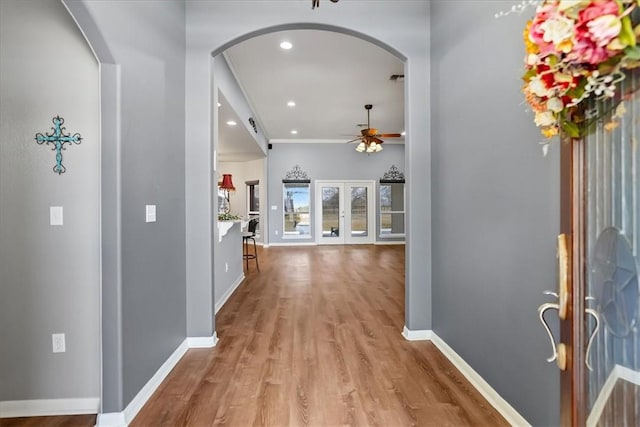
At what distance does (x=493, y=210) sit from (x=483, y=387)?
45.5 inches

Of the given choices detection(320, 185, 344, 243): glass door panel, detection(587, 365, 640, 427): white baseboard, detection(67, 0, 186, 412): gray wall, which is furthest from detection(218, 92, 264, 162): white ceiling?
detection(587, 365, 640, 427): white baseboard

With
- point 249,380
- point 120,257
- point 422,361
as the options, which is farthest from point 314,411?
point 120,257

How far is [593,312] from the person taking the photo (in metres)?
0.92

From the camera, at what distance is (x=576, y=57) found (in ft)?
2.52

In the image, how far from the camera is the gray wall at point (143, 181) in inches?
70.9

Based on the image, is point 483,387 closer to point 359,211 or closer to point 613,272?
point 613,272

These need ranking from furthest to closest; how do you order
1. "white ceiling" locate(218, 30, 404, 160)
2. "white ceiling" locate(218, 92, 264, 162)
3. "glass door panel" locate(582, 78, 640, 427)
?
"white ceiling" locate(218, 92, 264, 162), "white ceiling" locate(218, 30, 404, 160), "glass door panel" locate(582, 78, 640, 427)

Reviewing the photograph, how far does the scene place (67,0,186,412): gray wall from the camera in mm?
1800

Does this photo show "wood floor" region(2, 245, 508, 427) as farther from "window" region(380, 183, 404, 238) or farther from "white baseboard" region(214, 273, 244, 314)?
"window" region(380, 183, 404, 238)

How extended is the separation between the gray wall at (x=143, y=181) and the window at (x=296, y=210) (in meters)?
7.26

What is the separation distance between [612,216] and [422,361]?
2.02 m

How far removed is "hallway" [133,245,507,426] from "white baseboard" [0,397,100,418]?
37 centimetres

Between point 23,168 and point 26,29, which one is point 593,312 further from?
point 26,29

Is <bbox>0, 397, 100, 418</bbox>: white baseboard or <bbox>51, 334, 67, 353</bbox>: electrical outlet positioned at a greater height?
<bbox>51, 334, 67, 353</bbox>: electrical outlet
